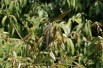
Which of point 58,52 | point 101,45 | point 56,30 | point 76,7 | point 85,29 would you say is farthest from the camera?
point 76,7

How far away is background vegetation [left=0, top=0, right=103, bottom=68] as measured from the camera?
190 centimetres

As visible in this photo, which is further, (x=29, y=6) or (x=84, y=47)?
(x=29, y=6)

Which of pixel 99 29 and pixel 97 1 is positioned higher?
pixel 97 1

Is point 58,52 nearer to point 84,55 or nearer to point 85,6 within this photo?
point 84,55

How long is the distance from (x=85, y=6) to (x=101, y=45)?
2.14 ft

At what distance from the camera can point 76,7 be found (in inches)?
94.5

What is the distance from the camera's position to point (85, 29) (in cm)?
221

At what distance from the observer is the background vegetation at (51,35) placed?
1.90 meters

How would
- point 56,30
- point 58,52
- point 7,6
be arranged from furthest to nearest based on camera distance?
1. point 7,6
2. point 58,52
3. point 56,30

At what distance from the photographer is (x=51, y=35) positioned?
1745 millimetres

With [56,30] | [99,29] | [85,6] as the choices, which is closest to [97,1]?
[85,6]

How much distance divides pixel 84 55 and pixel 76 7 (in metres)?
0.42

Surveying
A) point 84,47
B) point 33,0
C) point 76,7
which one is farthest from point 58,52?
point 33,0

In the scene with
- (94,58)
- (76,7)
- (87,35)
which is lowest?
(94,58)
